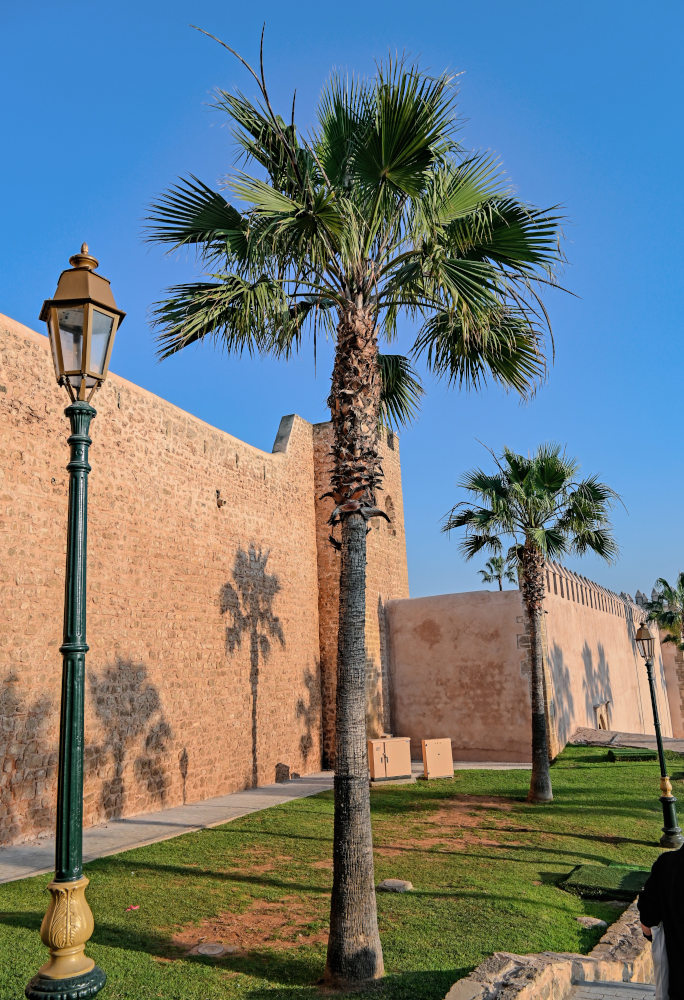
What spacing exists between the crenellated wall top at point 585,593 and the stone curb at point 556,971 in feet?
31.6

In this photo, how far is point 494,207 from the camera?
21.0ft

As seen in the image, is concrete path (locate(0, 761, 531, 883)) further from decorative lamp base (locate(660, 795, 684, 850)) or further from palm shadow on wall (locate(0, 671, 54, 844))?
decorative lamp base (locate(660, 795, 684, 850))

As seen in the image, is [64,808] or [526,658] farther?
[526,658]

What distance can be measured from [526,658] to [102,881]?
452 inches

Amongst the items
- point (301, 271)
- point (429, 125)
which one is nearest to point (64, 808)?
point (301, 271)

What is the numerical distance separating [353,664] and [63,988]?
2.99 metres

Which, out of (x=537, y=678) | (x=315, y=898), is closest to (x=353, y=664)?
(x=315, y=898)

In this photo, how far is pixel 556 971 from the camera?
4.47m

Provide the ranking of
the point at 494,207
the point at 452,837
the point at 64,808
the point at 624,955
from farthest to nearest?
the point at 452,837 < the point at 494,207 < the point at 624,955 < the point at 64,808

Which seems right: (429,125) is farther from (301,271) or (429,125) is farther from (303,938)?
(303,938)

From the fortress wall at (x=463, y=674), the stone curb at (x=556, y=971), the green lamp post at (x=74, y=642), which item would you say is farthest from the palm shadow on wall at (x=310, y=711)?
the green lamp post at (x=74, y=642)

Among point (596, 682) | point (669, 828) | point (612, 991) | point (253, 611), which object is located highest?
point (253, 611)

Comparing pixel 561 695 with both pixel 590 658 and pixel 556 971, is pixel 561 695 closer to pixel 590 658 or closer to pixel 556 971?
pixel 590 658

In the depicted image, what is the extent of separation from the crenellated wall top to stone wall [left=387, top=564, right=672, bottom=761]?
9 cm
